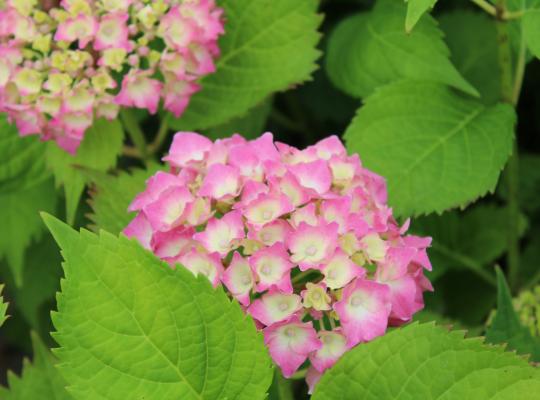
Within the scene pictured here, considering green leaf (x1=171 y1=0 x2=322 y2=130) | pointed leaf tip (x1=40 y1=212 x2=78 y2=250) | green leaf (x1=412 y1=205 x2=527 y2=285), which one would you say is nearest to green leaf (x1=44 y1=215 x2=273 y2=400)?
pointed leaf tip (x1=40 y1=212 x2=78 y2=250)

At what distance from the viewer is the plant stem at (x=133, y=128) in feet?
6.38

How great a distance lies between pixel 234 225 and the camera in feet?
4.30

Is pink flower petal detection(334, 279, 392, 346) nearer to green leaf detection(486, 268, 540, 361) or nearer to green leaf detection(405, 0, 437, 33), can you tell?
green leaf detection(486, 268, 540, 361)

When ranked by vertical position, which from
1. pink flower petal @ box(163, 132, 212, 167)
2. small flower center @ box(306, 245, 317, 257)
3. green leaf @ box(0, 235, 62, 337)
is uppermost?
pink flower petal @ box(163, 132, 212, 167)

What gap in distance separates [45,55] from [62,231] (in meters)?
0.66

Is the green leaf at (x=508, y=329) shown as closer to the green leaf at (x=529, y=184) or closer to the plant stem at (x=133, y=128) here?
the plant stem at (x=133, y=128)

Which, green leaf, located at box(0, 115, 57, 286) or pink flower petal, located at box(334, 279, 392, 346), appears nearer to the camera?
pink flower petal, located at box(334, 279, 392, 346)

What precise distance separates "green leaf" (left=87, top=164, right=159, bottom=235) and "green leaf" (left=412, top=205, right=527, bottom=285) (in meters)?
0.76

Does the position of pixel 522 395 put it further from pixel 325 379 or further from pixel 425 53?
pixel 425 53

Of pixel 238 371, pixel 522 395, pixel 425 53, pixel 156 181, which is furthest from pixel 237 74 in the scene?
pixel 522 395

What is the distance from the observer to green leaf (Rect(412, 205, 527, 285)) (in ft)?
7.22

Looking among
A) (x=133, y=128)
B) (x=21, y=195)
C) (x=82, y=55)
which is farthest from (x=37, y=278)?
(x=82, y=55)

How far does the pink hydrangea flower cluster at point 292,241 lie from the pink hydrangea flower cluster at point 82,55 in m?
0.32

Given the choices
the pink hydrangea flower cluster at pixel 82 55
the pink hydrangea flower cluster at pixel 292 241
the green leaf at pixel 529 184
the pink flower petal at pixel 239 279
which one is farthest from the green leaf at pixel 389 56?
the pink flower petal at pixel 239 279
